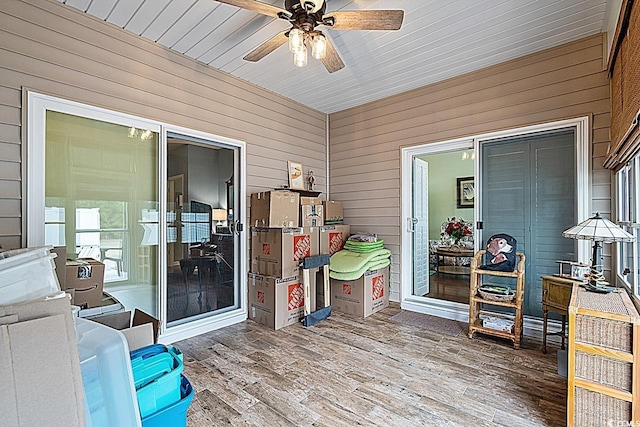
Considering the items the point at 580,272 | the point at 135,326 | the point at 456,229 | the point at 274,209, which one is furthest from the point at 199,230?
the point at 456,229

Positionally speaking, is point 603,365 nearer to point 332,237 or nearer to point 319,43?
point 319,43

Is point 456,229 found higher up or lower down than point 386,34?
lower down

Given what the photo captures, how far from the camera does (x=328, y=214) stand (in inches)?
176

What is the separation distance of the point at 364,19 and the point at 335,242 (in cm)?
285

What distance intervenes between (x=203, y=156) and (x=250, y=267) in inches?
56.0

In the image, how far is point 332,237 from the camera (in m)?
4.39

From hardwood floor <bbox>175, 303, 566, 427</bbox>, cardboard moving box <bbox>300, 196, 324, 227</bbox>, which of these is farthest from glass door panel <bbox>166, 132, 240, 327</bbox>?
cardboard moving box <bbox>300, 196, 324, 227</bbox>

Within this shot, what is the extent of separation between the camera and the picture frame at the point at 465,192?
20.2 feet

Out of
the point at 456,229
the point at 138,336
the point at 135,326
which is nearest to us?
the point at 138,336

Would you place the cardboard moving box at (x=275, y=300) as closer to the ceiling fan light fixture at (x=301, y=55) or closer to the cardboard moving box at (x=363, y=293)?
the cardboard moving box at (x=363, y=293)

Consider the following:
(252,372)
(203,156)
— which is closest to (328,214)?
(203,156)

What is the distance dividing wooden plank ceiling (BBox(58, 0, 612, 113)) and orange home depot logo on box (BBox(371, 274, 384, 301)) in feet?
8.25

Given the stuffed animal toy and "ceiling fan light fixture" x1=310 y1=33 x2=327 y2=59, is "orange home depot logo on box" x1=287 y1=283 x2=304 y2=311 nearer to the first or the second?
the stuffed animal toy

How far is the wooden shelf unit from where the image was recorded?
9.73ft
